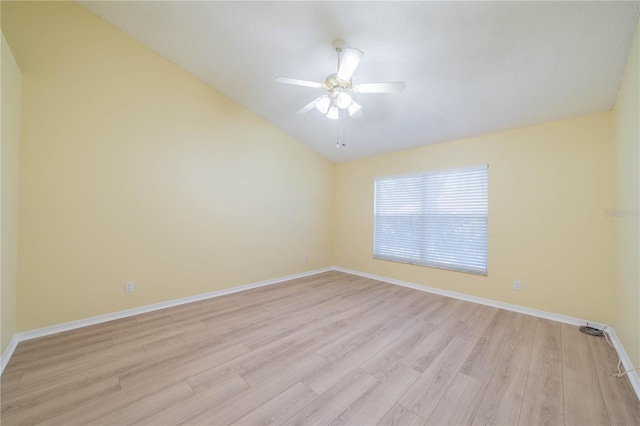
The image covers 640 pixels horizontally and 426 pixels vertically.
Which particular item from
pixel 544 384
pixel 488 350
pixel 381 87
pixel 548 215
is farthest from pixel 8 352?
pixel 548 215

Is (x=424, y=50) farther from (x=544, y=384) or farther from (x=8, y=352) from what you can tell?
(x=8, y=352)

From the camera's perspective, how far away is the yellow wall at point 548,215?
2471 millimetres

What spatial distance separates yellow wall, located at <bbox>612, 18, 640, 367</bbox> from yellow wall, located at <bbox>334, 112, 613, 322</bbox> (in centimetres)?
20

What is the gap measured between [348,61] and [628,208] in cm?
262

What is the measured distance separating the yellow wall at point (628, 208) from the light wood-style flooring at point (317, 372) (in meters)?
0.34

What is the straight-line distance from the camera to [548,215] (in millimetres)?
2740

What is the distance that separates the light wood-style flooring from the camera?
1386mm

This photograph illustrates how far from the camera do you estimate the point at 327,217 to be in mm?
5098

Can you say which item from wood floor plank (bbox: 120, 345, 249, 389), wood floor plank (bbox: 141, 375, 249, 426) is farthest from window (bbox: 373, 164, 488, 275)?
wood floor plank (bbox: 141, 375, 249, 426)

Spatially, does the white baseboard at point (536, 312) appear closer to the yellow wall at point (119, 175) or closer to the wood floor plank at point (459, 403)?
the wood floor plank at point (459, 403)

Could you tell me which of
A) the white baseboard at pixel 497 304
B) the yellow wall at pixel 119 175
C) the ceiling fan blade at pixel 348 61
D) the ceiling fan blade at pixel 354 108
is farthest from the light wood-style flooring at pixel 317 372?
the ceiling fan blade at pixel 348 61

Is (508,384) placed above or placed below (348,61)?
below

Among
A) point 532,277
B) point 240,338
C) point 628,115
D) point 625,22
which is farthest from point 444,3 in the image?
point 240,338

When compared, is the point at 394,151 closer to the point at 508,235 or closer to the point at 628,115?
the point at 508,235
